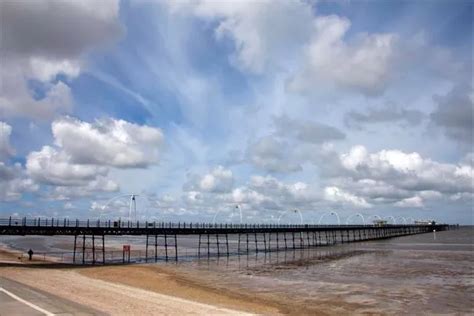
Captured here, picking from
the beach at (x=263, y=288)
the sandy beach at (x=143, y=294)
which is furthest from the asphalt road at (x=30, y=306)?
the beach at (x=263, y=288)

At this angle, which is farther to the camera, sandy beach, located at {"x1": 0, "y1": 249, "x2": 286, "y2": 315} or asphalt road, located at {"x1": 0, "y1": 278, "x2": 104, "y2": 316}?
sandy beach, located at {"x1": 0, "y1": 249, "x2": 286, "y2": 315}

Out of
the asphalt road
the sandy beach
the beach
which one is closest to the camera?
the asphalt road

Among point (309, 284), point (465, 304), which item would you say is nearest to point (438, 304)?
point (465, 304)

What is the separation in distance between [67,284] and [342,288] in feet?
58.7

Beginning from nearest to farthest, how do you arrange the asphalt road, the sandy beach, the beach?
the asphalt road, the sandy beach, the beach

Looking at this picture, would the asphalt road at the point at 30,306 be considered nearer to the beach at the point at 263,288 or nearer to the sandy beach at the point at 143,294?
the sandy beach at the point at 143,294

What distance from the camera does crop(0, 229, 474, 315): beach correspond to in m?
22.5

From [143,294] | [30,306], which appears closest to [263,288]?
A: [143,294]

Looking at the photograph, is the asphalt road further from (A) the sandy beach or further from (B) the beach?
(B) the beach

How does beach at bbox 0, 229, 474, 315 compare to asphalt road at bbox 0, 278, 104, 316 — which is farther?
beach at bbox 0, 229, 474, 315

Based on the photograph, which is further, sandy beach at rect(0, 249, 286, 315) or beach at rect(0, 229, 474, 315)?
beach at rect(0, 229, 474, 315)

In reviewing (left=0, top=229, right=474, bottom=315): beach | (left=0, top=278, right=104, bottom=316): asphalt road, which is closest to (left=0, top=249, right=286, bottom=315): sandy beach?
(left=0, top=229, right=474, bottom=315): beach

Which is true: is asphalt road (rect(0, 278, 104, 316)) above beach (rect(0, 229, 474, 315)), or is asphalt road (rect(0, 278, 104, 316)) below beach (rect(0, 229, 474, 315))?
above

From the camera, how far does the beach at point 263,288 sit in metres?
22.5
